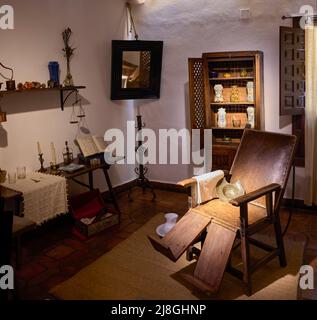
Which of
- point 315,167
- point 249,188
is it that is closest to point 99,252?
point 249,188

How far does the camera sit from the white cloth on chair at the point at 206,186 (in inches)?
121

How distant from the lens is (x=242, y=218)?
2605 mm

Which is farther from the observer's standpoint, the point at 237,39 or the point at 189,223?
the point at 237,39

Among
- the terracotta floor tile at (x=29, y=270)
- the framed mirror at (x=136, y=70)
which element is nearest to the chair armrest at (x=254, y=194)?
the terracotta floor tile at (x=29, y=270)

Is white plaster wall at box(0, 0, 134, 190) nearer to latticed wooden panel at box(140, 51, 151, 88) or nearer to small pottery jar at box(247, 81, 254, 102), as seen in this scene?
latticed wooden panel at box(140, 51, 151, 88)

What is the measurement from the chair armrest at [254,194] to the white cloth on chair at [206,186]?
495 mm

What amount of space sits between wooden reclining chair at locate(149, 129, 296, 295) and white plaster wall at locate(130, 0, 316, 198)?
4.25ft

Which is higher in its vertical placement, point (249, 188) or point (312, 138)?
point (312, 138)

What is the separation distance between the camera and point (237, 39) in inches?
170

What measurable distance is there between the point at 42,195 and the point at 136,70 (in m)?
2.16

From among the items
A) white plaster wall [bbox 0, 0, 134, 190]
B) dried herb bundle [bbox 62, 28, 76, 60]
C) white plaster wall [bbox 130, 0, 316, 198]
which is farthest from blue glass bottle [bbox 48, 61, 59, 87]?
white plaster wall [bbox 130, 0, 316, 198]
